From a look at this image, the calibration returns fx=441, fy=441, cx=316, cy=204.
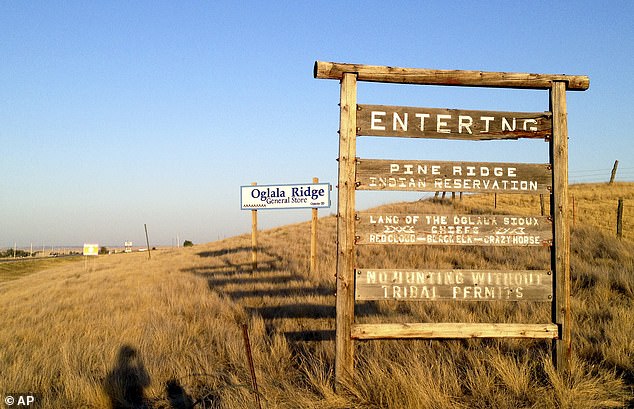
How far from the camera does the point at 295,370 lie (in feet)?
17.0

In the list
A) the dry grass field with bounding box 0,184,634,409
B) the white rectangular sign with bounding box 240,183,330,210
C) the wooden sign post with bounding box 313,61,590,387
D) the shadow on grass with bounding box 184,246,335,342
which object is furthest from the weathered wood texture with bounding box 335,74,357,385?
the white rectangular sign with bounding box 240,183,330,210

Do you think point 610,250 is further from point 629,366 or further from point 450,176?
point 450,176

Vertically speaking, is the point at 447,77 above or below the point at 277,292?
above

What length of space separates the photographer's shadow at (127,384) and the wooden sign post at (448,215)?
2117 millimetres

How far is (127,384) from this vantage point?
4887 mm

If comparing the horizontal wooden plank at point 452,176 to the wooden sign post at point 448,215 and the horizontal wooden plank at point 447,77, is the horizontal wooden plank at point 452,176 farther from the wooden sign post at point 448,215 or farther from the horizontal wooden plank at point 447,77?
the horizontal wooden plank at point 447,77

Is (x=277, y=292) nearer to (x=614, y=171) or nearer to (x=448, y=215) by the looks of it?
(x=448, y=215)

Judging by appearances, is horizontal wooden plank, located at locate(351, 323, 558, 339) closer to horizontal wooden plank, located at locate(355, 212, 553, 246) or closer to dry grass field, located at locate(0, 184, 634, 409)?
dry grass field, located at locate(0, 184, 634, 409)

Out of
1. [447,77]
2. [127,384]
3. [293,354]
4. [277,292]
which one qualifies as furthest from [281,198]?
[447,77]

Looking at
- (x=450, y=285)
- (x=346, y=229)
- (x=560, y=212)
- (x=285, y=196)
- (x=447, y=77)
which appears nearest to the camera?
(x=346, y=229)

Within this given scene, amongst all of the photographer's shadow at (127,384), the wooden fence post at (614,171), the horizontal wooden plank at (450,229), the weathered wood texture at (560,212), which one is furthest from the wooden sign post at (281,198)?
the wooden fence post at (614,171)

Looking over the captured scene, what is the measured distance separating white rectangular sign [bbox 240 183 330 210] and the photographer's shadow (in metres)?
10.3

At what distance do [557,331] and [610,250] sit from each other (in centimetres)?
888

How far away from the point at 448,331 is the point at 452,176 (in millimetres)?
1678
